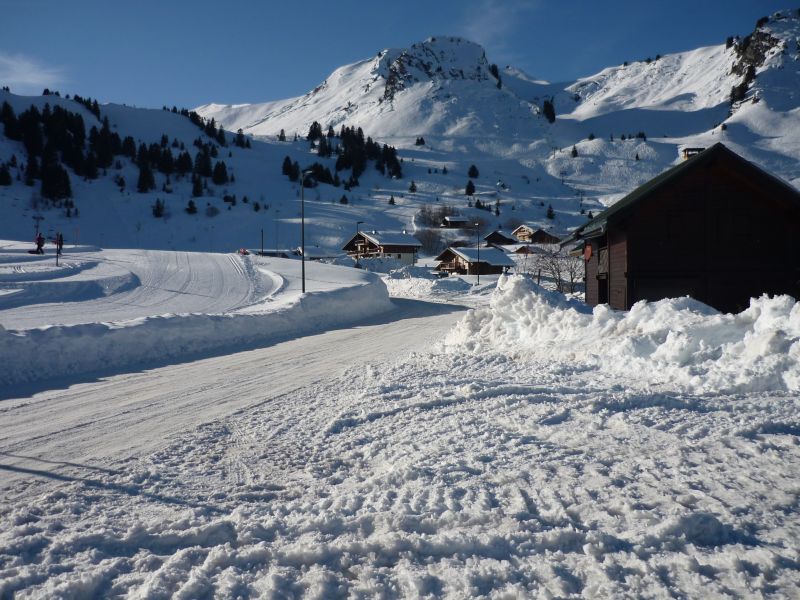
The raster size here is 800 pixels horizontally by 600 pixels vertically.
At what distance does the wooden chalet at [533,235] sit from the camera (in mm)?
99887

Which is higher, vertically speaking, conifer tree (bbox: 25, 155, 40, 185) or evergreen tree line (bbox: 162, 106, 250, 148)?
evergreen tree line (bbox: 162, 106, 250, 148)

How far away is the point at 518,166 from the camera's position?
6969 inches

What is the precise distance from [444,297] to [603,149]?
543 feet

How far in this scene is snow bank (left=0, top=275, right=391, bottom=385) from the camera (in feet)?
33.2

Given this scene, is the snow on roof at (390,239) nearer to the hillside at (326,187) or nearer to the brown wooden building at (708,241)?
the hillside at (326,187)

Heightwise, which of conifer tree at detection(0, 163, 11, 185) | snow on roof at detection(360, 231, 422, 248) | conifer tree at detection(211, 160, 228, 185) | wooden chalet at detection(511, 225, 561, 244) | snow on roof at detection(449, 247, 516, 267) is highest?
conifer tree at detection(211, 160, 228, 185)

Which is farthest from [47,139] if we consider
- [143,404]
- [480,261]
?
[143,404]

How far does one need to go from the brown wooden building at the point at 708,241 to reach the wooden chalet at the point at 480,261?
146 ft

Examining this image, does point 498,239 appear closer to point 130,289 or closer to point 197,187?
point 197,187

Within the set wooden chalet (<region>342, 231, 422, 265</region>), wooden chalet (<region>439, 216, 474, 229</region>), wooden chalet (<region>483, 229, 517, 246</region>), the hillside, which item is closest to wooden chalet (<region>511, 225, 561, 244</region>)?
wooden chalet (<region>483, 229, 517, 246</region>)

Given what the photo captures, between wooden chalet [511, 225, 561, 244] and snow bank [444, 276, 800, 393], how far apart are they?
88.5 metres

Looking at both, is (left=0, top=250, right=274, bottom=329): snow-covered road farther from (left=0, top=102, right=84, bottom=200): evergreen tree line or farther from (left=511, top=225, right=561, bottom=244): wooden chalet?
(left=0, top=102, right=84, bottom=200): evergreen tree line

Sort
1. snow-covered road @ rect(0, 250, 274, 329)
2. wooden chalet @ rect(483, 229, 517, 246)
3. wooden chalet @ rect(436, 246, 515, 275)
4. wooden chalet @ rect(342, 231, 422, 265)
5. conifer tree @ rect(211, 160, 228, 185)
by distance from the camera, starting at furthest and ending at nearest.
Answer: conifer tree @ rect(211, 160, 228, 185) < wooden chalet @ rect(483, 229, 517, 246) < wooden chalet @ rect(342, 231, 422, 265) < wooden chalet @ rect(436, 246, 515, 275) < snow-covered road @ rect(0, 250, 274, 329)

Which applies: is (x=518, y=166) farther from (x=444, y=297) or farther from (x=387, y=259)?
(x=444, y=297)
